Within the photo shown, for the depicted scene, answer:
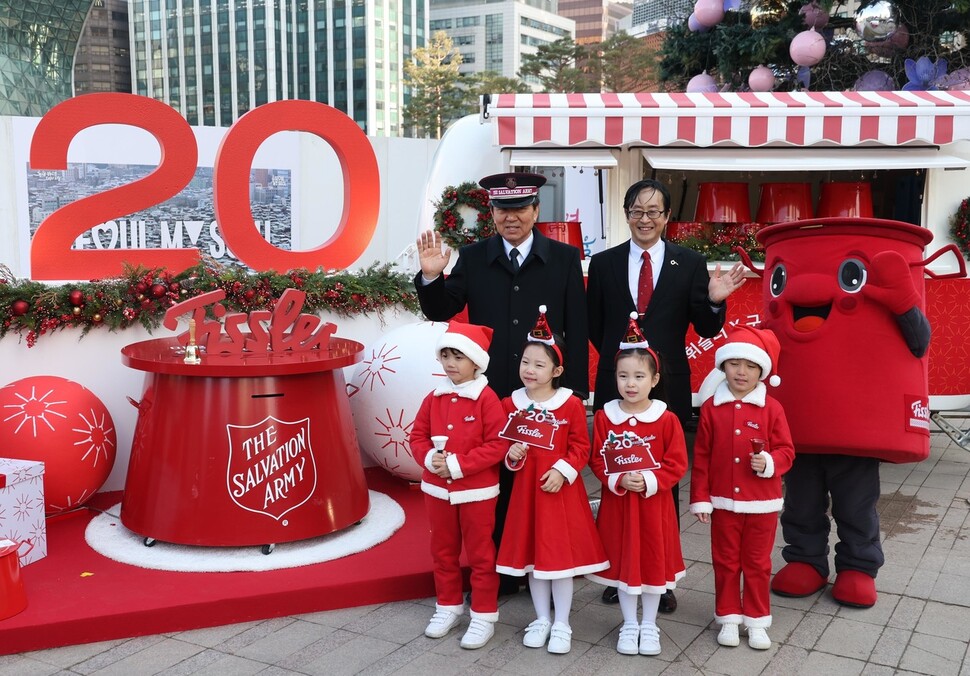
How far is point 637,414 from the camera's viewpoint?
3506 mm

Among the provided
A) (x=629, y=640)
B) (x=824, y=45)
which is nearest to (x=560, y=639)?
(x=629, y=640)

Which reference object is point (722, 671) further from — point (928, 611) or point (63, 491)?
point (63, 491)

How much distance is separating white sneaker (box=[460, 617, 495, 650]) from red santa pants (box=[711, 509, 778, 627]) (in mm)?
985

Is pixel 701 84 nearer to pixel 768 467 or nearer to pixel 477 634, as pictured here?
pixel 768 467

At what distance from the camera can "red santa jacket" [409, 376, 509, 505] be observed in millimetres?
3551

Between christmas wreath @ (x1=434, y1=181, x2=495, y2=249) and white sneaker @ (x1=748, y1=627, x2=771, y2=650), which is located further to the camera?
christmas wreath @ (x1=434, y1=181, x2=495, y2=249)

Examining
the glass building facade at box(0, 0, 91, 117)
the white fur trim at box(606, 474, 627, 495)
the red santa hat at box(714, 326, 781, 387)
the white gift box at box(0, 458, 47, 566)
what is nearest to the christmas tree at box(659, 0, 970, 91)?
the red santa hat at box(714, 326, 781, 387)

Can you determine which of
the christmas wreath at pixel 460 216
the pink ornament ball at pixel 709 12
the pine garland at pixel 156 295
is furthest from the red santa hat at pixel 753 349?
the pink ornament ball at pixel 709 12

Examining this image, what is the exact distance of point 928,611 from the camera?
407cm

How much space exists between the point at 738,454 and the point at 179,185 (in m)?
4.00

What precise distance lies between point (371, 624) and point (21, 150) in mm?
12671

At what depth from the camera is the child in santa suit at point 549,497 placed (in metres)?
3.50

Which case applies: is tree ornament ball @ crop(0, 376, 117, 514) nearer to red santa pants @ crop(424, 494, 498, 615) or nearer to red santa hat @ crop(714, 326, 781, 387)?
red santa pants @ crop(424, 494, 498, 615)

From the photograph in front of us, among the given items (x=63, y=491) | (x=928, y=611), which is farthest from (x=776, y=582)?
(x=63, y=491)
